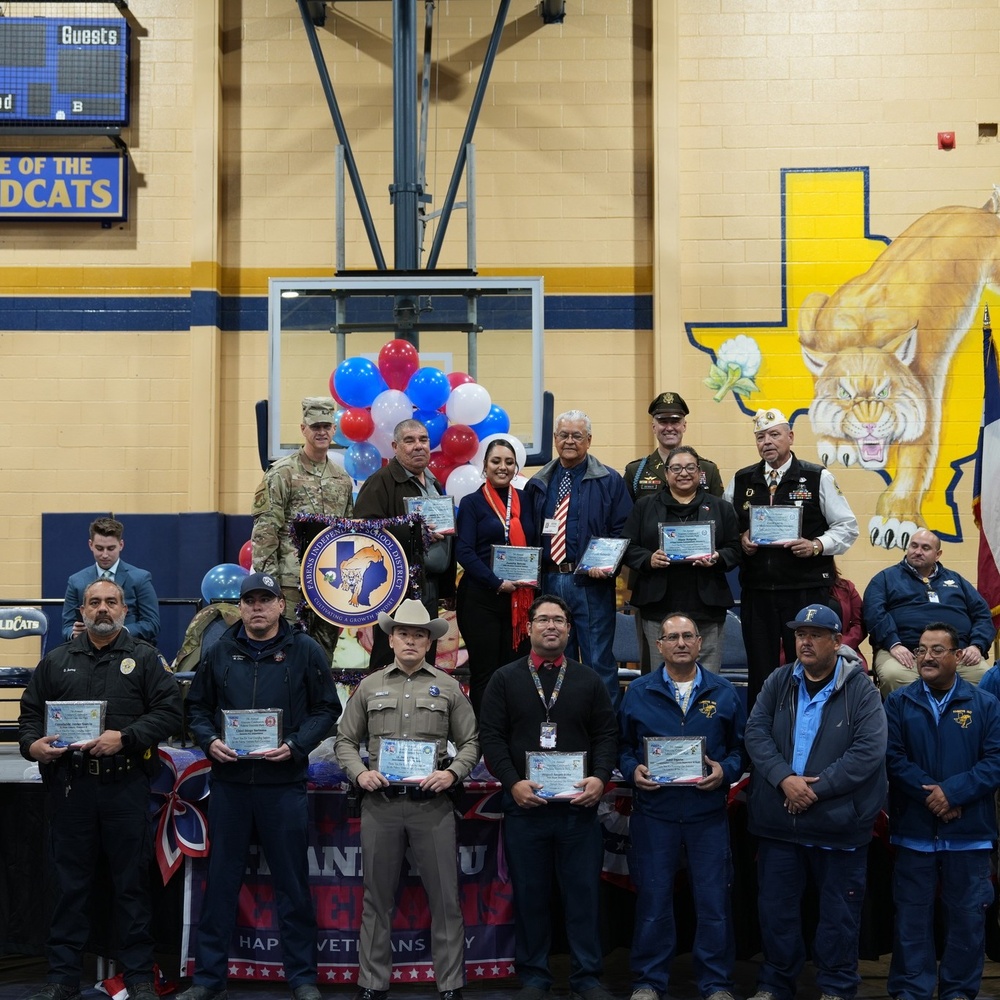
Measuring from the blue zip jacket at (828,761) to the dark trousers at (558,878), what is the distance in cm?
72

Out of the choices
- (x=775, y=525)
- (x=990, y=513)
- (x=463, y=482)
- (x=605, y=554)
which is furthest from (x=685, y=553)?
(x=990, y=513)

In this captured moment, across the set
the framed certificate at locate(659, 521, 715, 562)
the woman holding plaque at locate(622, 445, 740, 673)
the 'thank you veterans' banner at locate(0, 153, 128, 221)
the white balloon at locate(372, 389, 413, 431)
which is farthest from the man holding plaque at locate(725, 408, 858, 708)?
the 'thank you veterans' banner at locate(0, 153, 128, 221)

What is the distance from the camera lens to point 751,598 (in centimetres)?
654

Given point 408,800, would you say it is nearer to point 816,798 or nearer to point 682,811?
point 682,811

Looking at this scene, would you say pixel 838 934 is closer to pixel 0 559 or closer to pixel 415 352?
pixel 415 352

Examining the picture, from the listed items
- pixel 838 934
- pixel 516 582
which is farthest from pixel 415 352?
pixel 838 934

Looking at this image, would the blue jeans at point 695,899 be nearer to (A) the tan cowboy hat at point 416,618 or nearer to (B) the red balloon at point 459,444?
(A) the tan cowboy hat at point 416,618

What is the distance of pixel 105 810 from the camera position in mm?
5441

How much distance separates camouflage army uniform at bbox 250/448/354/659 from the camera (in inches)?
267

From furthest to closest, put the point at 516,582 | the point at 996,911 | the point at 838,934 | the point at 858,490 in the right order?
the point at 858,490, the point at 516,582, the point at 996,911, the point at 838,934

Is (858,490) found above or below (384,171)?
below

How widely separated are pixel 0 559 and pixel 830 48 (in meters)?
8.49

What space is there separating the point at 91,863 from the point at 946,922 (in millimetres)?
3581

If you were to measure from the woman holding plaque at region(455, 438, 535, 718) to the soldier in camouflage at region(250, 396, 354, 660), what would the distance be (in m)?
0.83
